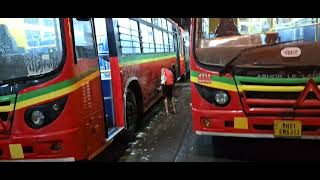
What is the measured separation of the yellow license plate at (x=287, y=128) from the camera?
194 inches

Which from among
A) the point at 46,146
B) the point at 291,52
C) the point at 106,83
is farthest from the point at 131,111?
the point at 291,52

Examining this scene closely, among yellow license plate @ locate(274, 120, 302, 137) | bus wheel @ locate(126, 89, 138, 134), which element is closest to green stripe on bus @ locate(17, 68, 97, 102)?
bus wheel @ locate(126, 89, 138, 134)

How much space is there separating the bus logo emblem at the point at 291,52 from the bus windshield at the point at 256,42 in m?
0.02

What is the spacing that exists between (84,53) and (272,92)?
2.44 metres

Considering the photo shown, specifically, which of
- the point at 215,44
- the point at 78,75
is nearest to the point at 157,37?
the point at 215,44

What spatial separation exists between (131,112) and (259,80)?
2.84 metres

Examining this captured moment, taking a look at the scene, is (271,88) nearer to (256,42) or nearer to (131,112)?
(256,42)

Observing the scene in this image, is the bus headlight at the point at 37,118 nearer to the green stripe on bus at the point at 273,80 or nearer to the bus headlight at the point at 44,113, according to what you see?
the bus headlight at the point at 44,113

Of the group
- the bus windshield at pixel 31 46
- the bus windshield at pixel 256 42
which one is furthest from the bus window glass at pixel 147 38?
the bus windshield at pixel 31 46

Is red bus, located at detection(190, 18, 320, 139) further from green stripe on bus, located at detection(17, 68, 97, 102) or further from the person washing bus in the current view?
the person washing bus

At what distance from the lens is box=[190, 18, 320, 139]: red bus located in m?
4.92

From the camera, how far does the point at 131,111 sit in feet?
23.6

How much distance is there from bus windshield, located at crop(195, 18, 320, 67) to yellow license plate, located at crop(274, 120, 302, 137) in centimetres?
73

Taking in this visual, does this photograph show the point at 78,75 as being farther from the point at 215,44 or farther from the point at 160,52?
the point at 160,52
